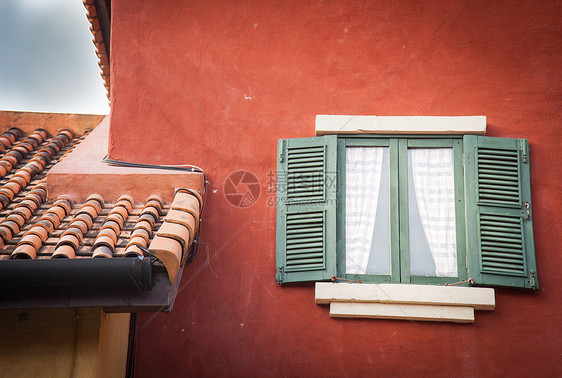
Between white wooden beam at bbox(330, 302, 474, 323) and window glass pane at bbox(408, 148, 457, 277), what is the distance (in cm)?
34

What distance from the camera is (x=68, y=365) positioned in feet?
15.6

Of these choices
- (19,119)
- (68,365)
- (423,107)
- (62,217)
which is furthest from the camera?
(19,119)

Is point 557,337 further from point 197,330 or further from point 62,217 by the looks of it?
point 62,217

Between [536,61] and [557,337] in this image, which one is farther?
[536,61]

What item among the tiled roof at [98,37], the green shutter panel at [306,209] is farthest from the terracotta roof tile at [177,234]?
the tiled roof at [98,37]

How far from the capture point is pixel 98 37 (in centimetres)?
855

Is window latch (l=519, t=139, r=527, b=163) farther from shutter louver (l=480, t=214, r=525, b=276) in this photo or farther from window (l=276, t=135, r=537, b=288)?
shutter louver (l=480, t=214, r=525, b=276)

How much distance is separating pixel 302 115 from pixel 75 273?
115 inches

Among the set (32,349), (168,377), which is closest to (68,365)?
(32,349)

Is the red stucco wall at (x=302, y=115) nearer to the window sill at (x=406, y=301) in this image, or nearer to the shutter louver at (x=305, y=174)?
the window sill at (x=406, y=301)

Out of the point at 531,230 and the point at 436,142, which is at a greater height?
the point at 436,142

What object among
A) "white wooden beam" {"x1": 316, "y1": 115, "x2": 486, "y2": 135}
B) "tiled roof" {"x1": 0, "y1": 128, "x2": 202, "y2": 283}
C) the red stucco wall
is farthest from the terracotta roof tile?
"white wooden beam" {"x1": 316, "y1": 115, "x2": 486, "y2": 135}

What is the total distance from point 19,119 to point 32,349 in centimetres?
403

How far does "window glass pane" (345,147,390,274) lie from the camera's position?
6.01m
